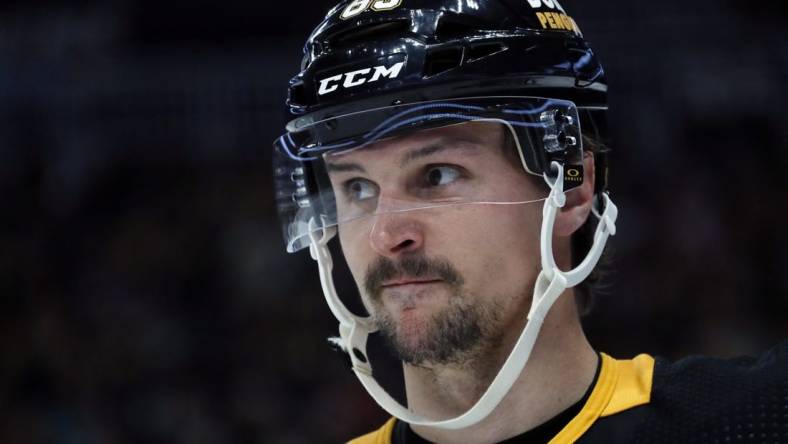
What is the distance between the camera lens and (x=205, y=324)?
4.99 meters

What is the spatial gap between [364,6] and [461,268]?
536 millimetres

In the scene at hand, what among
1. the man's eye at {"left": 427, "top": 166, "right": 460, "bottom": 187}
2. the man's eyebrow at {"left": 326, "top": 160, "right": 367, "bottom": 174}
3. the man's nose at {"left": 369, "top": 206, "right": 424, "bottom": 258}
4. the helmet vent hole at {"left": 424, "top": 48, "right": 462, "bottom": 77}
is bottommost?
the man's nose at {"left": 369, "top": 206, "right": 424, "bottom": 258}

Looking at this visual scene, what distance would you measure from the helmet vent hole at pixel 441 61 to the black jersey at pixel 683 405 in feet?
2.12

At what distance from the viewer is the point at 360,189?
1.94 meters

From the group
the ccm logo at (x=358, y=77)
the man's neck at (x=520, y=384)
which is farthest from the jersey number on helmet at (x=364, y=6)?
the man's neck at (x=520, y=384)

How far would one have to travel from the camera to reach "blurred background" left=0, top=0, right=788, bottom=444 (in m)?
4.75

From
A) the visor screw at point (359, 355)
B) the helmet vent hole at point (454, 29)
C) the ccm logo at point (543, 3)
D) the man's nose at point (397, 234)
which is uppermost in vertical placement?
the ccm logo at point (543, 3)

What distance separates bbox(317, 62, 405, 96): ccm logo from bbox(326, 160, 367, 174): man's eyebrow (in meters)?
0.14

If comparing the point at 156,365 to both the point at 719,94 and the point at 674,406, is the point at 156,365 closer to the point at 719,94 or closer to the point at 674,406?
the point at 719,94

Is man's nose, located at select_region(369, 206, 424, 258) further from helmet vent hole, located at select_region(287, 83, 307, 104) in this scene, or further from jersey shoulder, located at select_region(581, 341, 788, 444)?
jersey shoulder, located at select_region(581, 341, 788, 444)

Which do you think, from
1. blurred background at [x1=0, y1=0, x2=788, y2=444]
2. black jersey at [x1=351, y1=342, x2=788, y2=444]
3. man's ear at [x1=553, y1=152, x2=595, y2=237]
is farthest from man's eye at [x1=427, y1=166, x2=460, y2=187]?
blurred background at [x1=0, y1=0, x2=788, y2=444]

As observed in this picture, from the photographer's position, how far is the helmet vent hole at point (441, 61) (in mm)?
1818

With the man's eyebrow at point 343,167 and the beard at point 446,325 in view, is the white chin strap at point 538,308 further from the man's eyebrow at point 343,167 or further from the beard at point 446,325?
the man's eyebrow at point 343,167

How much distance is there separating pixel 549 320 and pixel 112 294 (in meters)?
3.55
